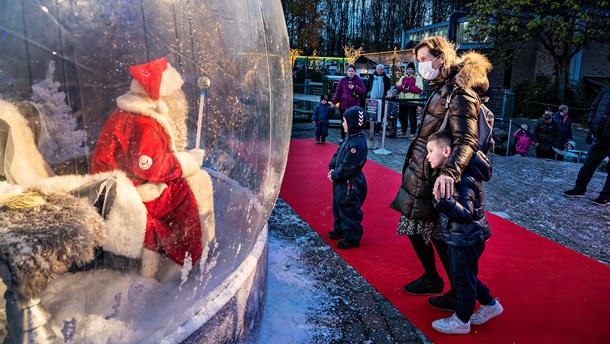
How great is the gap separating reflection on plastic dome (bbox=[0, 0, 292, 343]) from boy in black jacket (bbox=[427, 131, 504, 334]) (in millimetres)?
1379

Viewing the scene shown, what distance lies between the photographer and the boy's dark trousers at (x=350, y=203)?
4.12 m

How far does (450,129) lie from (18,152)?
2.25 meters

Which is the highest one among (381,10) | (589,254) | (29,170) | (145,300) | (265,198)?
(381,10)

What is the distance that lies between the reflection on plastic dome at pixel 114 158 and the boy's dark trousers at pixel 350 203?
247 centimetres

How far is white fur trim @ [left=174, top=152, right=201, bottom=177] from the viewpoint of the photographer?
1.47 meters

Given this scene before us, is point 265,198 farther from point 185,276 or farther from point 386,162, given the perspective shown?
point 386,162

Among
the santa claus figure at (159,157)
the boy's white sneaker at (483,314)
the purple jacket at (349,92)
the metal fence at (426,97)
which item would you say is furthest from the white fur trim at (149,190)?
the metal fence at (426,97)

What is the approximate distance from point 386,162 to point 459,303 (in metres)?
5.49

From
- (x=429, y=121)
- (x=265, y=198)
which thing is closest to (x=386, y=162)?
(x=429, y=121)

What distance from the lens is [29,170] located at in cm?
125

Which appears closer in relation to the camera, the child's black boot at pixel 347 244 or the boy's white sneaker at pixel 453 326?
the boy's white sneaker at pixel 453 326

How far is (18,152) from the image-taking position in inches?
48.4

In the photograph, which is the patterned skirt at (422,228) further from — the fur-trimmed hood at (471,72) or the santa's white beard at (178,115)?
the santa's white beard at (178,115)

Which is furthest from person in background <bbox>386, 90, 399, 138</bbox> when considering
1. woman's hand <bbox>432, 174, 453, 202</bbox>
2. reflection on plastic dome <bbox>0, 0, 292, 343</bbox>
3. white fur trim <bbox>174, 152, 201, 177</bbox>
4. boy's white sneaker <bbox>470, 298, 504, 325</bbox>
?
white fur trim <bbox>174, 152, 201, 177</bbox>
